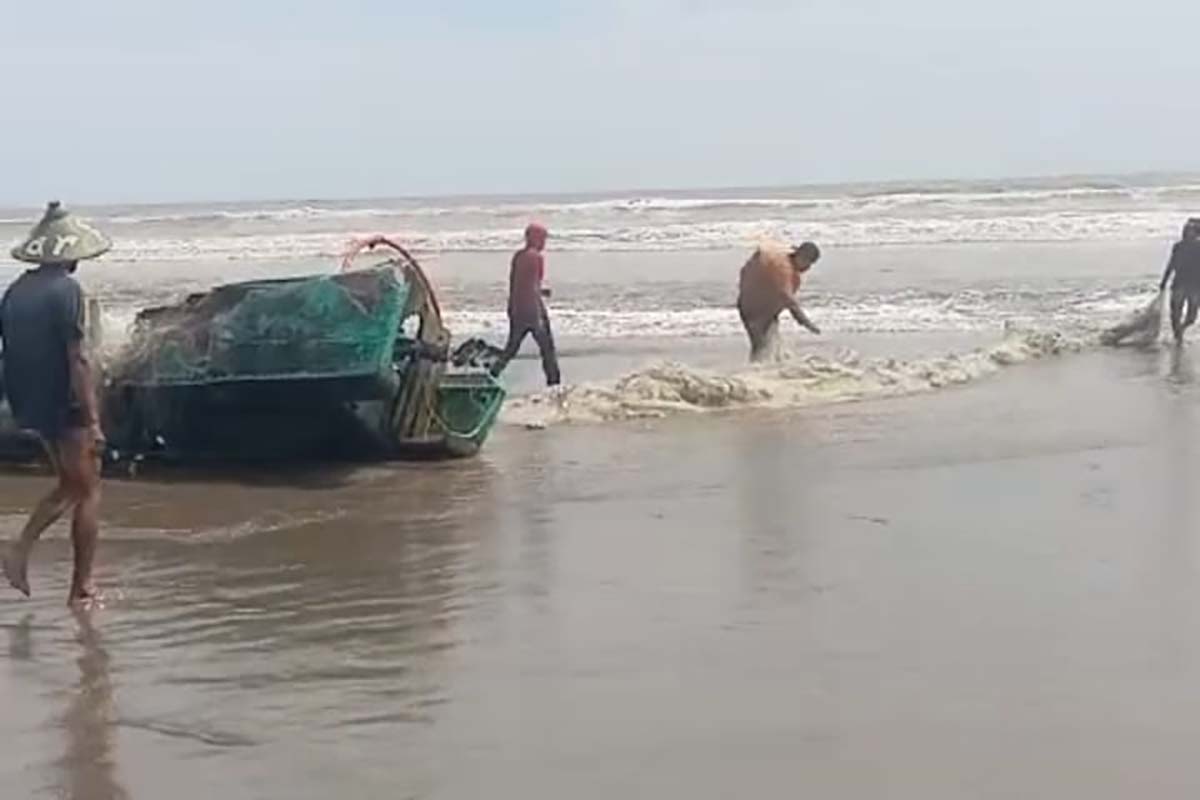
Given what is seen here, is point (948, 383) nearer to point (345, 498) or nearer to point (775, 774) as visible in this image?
point (345, 498)

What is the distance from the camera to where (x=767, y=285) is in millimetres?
15812

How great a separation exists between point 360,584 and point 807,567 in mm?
1924

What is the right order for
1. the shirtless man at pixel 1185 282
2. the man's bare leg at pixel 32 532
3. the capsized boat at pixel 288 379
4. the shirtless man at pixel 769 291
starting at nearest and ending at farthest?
1. the man's bare leg at pixel 32 532
2. the capsized boat at pixel 288 379
3. the shirtless man at pixel 769 291
4. the shirtless man at pixel 1185 282

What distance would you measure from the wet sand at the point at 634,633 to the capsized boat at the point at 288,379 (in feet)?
1.48

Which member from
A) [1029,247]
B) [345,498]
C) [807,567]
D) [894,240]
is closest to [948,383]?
[345,498]

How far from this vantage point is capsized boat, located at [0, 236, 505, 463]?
10.6m

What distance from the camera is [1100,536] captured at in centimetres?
806

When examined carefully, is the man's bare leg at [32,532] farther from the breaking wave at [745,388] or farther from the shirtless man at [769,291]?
the shirtless man at [769,291]

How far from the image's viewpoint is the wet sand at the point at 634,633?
503cm

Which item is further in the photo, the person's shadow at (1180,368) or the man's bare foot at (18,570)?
the person's shadow at (1180,368)

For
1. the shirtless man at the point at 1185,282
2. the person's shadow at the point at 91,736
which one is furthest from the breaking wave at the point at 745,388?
the person's shadow at the point at 91,736

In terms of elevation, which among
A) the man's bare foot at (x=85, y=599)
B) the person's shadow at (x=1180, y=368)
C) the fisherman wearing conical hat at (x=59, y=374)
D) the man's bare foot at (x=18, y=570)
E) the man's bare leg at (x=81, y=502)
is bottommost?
the person's shadow at (x=1180, y=368)

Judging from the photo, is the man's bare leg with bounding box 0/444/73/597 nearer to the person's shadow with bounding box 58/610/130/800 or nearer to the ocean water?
the person's shadow with bounding box 58/610/130/800

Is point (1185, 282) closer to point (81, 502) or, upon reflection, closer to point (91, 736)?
point (81, 502)
